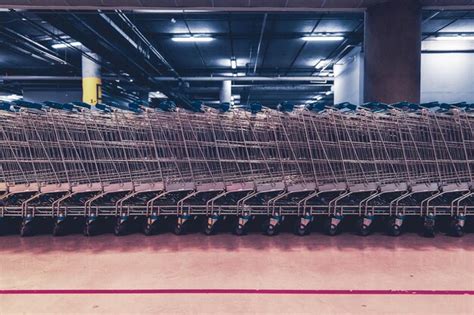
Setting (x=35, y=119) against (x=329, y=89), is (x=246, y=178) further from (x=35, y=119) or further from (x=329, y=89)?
(x=329, y=89)

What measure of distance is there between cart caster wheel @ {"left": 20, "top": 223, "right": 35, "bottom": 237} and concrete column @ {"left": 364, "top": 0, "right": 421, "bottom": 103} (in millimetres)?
5519

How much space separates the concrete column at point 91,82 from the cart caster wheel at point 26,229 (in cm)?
775

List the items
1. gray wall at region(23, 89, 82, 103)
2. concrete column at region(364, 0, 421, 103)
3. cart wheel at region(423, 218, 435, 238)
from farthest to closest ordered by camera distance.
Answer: gray wall at region(23, 89, 82, 103) → concrete column at region(364, 0, 421, 103) → cart wheel at region(423, 218, 435, 238)

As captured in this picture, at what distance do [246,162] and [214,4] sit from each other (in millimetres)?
2924

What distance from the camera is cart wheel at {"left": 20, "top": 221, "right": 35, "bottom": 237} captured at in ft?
15.9

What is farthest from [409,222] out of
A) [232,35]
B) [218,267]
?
[232,35]

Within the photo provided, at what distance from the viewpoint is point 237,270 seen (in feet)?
12.1

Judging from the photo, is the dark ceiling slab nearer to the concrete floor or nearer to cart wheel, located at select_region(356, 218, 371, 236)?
cart wheel, located at select_region(356, 218, 371, 236)

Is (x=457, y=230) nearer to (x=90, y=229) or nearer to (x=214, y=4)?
(x=90, y=229)

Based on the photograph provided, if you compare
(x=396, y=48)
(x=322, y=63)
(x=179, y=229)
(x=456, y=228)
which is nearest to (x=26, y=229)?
(x=179, y=229)

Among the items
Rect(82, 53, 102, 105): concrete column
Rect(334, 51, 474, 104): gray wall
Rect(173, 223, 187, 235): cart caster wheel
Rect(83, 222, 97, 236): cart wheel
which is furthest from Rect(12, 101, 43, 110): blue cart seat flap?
Rect(334, 51, 474, 104): gray wall

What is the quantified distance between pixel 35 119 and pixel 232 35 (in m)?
8.01

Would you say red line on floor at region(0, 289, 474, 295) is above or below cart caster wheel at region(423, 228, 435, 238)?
below

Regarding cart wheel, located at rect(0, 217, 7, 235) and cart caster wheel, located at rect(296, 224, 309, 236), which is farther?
cart wheel, located at rect(0, 217, 7, 235)
